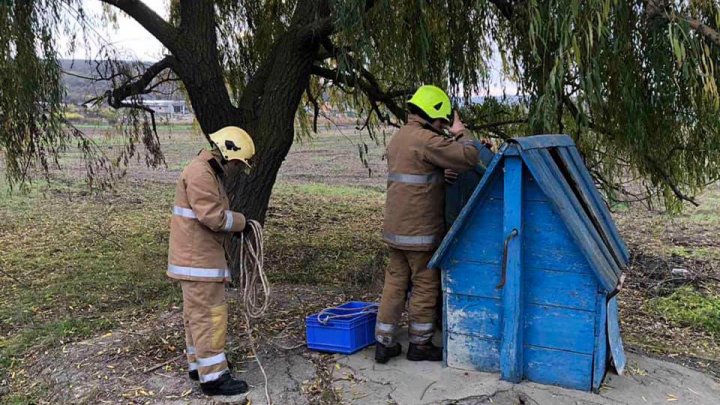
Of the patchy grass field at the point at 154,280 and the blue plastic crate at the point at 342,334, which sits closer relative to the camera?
the blue plastic crate at the point at 342,334

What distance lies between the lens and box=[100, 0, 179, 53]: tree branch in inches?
253

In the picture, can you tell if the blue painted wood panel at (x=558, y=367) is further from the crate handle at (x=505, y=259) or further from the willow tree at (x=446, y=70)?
the willow tree at (x=446, y=70)

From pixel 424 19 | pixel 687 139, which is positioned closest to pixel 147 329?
pixel 424 19

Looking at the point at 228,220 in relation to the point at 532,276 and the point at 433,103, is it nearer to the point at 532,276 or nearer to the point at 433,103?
the point at 433,103

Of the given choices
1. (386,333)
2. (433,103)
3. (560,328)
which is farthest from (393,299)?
(433,103)

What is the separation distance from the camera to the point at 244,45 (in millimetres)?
8078

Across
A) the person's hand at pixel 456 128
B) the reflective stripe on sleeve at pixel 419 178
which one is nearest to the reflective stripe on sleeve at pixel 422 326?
the reflective stripe on sleeve at pixel 419 178

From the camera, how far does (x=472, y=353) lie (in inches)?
170

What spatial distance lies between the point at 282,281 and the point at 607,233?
147 inches

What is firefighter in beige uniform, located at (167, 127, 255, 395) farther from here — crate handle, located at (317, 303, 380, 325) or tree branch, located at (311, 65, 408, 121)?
tree branch, located at (311, 65, 408, 121)

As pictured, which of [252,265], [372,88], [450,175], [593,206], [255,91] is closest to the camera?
[593,206]

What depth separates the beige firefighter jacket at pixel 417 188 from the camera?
4344 millimetres

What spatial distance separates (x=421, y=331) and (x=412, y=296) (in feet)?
0.80

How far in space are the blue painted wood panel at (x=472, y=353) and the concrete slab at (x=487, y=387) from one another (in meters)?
0.05
